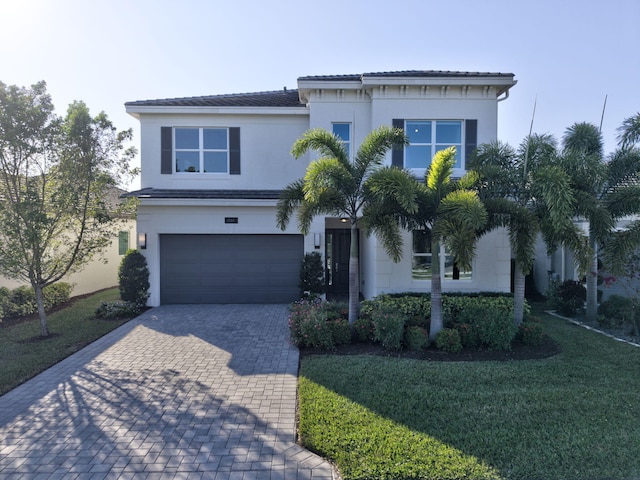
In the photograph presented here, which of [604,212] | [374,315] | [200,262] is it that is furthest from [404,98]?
[200,262]

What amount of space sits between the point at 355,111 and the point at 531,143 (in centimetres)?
518

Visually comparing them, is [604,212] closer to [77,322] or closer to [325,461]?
[325,461]

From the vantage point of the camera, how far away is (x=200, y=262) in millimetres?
12359

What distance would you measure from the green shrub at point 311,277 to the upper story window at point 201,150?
4298 millimetres

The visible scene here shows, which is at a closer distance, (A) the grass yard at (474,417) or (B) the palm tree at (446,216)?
(A) the grass yard at (474,417)

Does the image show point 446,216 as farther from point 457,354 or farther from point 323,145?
point 323,145

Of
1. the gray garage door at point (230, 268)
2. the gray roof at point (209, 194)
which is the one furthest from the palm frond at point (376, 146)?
the gray garage door at point (230, 268)

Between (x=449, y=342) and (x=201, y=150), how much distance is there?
9.88m

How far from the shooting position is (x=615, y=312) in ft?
33.4

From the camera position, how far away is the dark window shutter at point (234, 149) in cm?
1277

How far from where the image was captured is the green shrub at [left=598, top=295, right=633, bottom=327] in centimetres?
964

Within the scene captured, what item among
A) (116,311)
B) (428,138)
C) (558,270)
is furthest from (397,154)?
(116,311)

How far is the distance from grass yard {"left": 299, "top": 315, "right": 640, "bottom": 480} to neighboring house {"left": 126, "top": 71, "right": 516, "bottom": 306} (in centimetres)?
444

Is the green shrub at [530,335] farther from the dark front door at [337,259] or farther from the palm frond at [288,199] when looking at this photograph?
the dark front door at [337,259]
